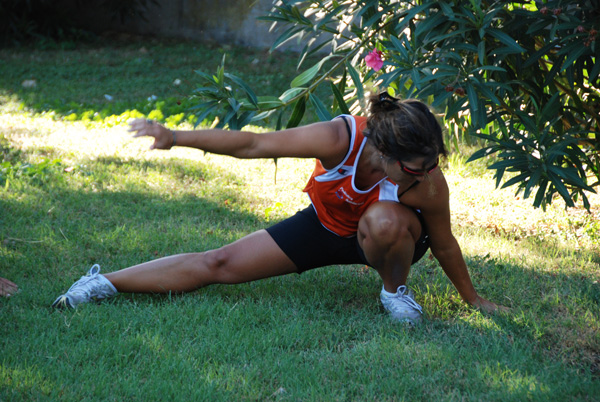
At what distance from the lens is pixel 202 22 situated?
10.5 metres

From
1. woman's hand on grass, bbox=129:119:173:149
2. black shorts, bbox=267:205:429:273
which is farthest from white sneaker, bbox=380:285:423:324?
woman's hand on grass, bbox=129:119:173:149

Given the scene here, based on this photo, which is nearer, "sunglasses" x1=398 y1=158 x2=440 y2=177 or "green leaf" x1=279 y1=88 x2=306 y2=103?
"sunglasses" x1=398 y1=158 x2=440 y2=177

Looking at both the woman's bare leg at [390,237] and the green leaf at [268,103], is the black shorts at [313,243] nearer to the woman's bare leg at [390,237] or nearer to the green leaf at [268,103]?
the woman's bare leg at [390,237]

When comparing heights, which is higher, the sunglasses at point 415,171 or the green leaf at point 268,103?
the green leaf at point 268,103

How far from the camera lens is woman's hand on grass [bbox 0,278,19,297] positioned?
3147 millimetres

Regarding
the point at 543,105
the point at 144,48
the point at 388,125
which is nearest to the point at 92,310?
the point at 388,125

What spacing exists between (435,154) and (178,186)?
9.27ft

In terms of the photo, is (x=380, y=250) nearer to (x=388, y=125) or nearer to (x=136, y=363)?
(x=388, y=125)

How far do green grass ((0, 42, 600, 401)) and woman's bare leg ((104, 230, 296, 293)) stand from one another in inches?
3.5

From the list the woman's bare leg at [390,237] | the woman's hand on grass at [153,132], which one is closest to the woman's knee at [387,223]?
the woman's bare leg at [390,237]

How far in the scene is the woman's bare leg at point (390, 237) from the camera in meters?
2.85

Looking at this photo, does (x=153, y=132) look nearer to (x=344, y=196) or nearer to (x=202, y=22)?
(x=344, y=196)

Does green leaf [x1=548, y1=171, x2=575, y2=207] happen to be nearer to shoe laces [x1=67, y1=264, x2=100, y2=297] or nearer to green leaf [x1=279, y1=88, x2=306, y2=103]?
green leaf [x1=279, y1=88, x2=306, y2=103]

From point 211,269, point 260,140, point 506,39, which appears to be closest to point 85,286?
point 211,269
